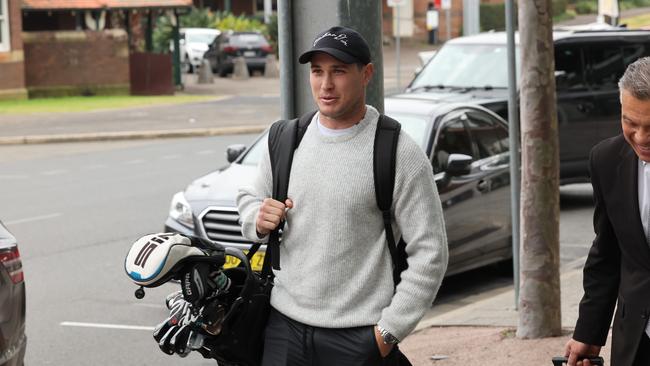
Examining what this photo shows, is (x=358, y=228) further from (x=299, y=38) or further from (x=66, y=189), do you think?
(x=66, y=189)

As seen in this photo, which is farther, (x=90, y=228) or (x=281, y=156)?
A: (x=90, y=228)

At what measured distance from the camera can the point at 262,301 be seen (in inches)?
169

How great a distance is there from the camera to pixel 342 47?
4.18 m

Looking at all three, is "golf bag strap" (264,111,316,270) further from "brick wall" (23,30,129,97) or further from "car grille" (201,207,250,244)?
"brick wall" (23,30,129,97)

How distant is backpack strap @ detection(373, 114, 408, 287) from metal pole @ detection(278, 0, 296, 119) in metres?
1.70

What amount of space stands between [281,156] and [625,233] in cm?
115

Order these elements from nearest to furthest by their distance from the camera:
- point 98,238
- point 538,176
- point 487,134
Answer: point 538,176 < point 487,134 < point 98,238

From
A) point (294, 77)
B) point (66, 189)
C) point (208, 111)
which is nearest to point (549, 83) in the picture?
point (294, 77)

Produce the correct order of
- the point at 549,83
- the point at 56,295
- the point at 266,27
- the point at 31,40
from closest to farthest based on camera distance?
1. the point at 549,83
2. the point at 56,295
3. the point at 31,40
4. the point at 266,27

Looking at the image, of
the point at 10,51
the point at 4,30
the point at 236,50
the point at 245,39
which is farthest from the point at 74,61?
the point at 245,39

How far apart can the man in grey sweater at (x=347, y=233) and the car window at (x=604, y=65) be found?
11.5 metres

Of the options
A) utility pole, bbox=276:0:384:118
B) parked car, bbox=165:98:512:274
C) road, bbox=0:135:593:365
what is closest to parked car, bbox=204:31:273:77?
road, bbox=0:135:593:365

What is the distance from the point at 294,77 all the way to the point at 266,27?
168ft

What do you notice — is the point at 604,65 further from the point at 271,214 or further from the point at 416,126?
the point at 271,214
